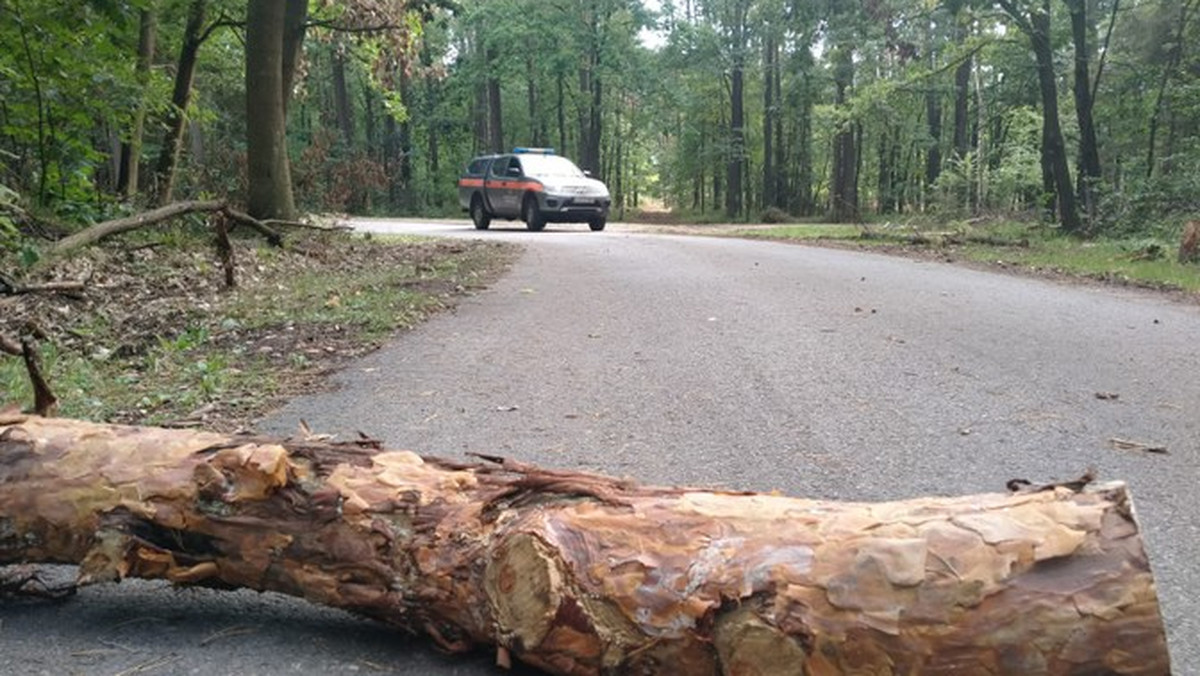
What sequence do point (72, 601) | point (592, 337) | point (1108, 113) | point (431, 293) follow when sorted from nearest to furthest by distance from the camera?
point (72, 601) < point (592, 337) < point (431, 293) < point (1108, 113)

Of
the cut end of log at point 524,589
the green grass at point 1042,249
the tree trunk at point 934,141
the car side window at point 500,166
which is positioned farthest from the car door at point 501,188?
the tree trunk at point 934,141

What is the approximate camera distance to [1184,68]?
74.2 ft

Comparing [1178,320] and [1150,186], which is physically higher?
[1150,186]

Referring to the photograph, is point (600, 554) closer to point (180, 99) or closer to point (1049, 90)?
point (180, 99)

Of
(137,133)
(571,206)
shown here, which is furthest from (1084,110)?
(137,133)

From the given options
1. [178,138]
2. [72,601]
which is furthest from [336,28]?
[72,601]

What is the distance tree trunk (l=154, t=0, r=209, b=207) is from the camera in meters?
14.2

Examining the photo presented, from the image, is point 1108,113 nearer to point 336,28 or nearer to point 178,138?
point 336,28

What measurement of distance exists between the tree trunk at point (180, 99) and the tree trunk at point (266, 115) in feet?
5.72

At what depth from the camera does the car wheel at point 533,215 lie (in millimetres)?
21688

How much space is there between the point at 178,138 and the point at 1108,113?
3088 cm

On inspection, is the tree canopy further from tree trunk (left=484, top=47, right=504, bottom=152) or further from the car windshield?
the car windshield

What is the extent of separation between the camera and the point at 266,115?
1312 cm

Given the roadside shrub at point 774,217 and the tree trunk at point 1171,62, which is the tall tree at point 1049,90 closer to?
the tree trunk at point 1171,62
